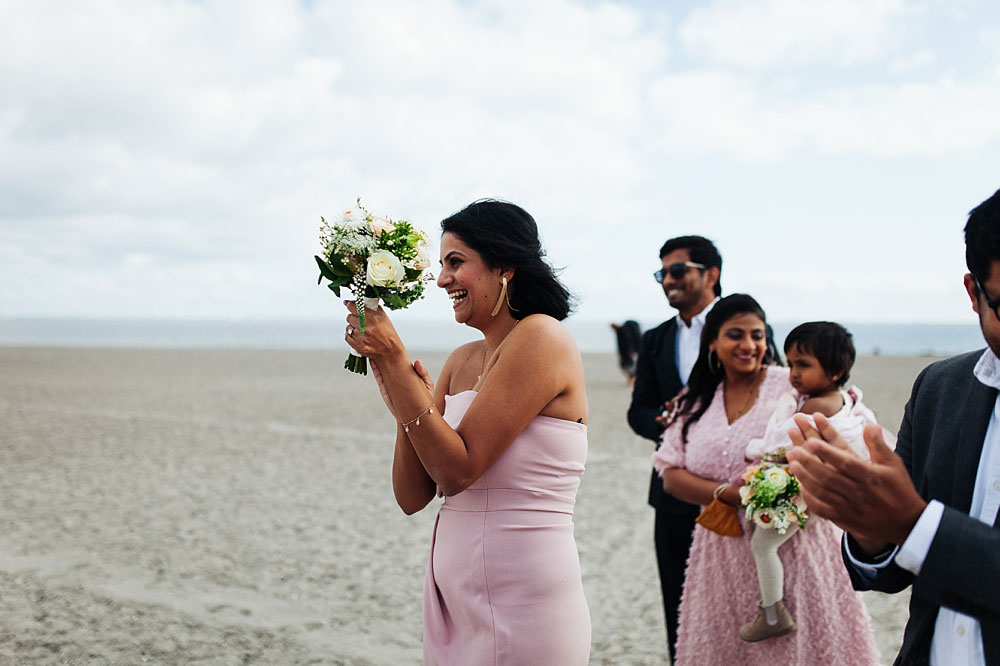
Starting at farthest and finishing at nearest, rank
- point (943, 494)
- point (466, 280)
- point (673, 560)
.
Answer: point (673, 560) → point (466, 280) → point (943, 494)

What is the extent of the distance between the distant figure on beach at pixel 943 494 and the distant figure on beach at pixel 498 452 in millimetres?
1149

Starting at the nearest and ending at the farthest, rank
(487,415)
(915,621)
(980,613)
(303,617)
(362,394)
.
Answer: (980,613) → (915,621) → (487,415) → (303,617) → (362,394)

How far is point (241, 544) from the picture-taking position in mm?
9195

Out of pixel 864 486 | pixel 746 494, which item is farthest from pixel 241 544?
pixel 864 486

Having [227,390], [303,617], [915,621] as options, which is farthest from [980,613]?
[227,390]

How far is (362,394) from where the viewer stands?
2555 cm

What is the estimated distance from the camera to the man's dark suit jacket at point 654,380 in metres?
5.35

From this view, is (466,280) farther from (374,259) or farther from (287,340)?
(287,340)

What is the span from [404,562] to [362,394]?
17.3m

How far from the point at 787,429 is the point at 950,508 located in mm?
1984

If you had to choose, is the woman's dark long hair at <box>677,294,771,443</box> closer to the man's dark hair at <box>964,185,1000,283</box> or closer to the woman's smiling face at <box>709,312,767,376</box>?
the woman's smiling face at <box>709,312,767,376</box>

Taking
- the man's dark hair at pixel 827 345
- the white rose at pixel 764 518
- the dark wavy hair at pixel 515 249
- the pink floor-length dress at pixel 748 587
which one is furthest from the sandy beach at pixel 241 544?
the dark wavy hair at pixel 515 249

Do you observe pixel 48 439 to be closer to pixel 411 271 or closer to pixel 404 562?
pixel 404 562

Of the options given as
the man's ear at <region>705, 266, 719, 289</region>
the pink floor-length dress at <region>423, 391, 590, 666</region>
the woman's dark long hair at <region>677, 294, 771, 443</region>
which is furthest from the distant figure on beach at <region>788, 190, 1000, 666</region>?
the man's ear at <region>705, 266, 719, 289</region>
